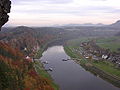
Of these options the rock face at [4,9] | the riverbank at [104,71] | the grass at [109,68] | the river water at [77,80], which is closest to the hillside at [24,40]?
the riverbank at [104,71]

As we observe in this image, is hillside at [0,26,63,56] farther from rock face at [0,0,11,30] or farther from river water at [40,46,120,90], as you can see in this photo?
rock face at [0,0,11,30]

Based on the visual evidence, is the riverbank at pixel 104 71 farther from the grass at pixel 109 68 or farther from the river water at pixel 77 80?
the river water at pixel 77 80

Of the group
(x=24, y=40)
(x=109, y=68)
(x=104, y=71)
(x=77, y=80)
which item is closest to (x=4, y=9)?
(x=77, y=80)

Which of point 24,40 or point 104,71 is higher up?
point 24,40

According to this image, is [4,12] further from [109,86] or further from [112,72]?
[112,72]

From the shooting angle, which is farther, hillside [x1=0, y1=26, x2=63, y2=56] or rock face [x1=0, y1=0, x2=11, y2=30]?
hillside [x1=0, y1=26, x2=63, y2=56]

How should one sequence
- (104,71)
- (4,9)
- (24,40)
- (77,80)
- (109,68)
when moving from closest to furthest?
1. (4,9)
2. (77,80)
3. (104,71)
4. (109,68)
5. (24,40)

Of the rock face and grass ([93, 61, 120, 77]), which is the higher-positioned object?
the rock face

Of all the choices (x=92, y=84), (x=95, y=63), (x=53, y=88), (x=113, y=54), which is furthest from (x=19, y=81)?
(x=113, y=54)

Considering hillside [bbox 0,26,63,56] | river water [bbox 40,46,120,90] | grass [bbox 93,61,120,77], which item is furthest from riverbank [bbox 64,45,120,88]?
hillside [bbox 0,26,63,56]

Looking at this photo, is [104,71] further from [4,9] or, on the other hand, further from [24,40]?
[24,40]

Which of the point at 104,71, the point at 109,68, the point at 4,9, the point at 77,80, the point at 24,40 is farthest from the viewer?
the point at 24,40
